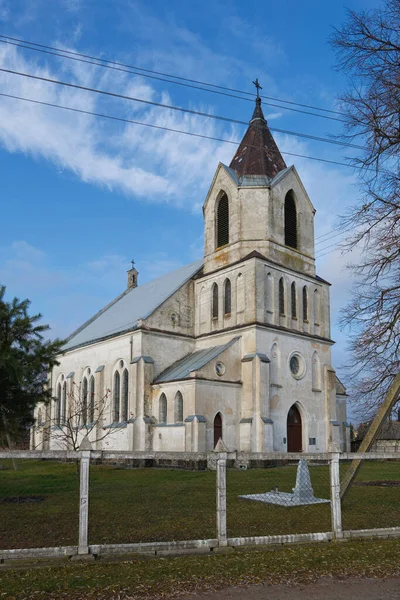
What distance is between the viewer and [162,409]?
35031 millimetres

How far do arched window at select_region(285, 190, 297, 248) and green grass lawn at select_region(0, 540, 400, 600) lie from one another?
3047cm

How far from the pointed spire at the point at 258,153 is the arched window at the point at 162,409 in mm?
16335

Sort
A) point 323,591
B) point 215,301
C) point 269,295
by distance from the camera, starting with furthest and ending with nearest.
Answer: point 215,301 < point 269,295 < point 323,591

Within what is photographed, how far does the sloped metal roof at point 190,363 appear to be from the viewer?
109ft

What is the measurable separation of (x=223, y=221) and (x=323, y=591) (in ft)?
110

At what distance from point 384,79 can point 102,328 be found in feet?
114

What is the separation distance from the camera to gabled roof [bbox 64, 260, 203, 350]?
4025 cm

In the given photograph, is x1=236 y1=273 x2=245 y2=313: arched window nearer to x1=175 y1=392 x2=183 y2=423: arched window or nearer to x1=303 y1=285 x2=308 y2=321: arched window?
x1=303 y1=285 x2=308 y2=321: arched window

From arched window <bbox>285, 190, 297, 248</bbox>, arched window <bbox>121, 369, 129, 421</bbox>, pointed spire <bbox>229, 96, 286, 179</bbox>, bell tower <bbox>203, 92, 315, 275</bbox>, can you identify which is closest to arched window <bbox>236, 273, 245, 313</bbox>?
bell tower <bbox>203, 92, 315, 275</bbox>

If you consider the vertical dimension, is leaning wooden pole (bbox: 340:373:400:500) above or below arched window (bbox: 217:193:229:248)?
below

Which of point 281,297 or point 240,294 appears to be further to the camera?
point 281,297

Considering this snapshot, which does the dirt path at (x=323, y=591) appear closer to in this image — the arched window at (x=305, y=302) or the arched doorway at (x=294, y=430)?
the arched doorway at (x=294, y=430)

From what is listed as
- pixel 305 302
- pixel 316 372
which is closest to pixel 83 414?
pixel 316 372

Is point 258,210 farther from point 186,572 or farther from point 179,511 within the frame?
point 186,572
